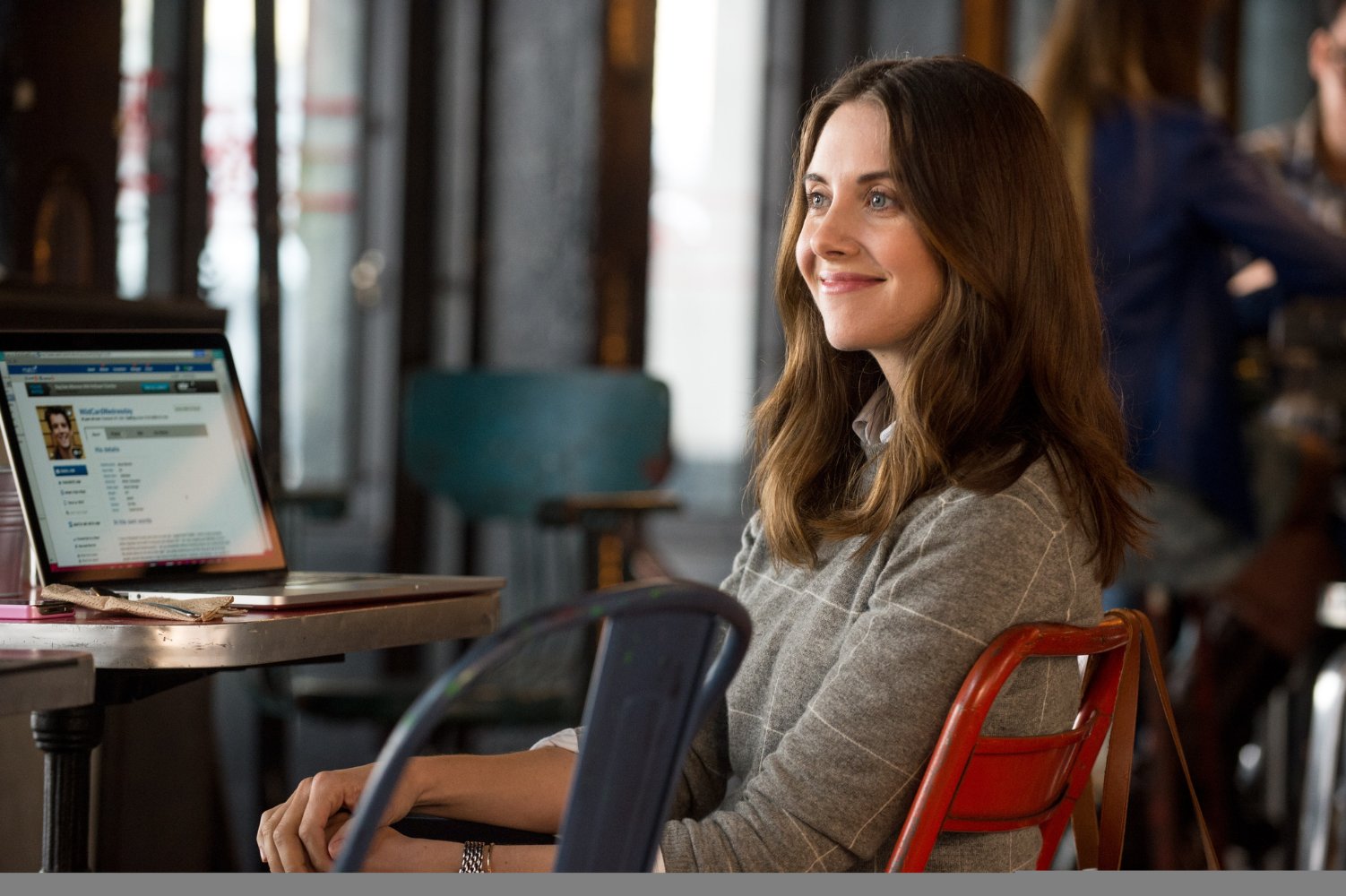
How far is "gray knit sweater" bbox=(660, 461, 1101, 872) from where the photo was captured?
1.20m

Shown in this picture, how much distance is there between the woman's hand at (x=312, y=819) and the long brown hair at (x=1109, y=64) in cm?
185

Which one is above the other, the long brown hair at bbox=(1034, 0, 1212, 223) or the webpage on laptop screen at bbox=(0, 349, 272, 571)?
the long brown hair at bbox=(1034, 0, 1212, 223)

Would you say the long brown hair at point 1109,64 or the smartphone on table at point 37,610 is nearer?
the smartphone on table at point 37,610

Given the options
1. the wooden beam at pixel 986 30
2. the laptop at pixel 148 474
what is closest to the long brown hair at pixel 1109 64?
the laptop at pixel 148 474

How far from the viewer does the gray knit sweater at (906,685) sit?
120 centimetres

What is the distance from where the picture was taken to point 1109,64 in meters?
2.71

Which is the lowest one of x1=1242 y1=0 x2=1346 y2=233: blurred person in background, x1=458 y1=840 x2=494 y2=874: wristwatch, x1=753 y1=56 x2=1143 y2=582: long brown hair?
x1=458 y1=840 x2=494 y2=874: wristwatch

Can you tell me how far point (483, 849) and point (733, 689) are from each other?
311mm

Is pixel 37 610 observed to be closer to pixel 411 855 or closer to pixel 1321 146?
pixel 411 855

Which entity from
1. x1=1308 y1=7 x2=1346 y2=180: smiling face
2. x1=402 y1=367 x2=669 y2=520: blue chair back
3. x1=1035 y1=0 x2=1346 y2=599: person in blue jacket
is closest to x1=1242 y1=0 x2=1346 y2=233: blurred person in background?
x1=1308 y1=7 x2=1346 y2=180: smiling face

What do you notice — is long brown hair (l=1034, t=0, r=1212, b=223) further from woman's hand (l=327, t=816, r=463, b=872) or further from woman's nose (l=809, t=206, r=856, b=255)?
woman's hand (l=327, t=816, r=463, b=872)

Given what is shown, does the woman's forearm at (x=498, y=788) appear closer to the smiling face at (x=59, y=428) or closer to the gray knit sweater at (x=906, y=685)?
the gray knit sweater at (x=906, y=685)

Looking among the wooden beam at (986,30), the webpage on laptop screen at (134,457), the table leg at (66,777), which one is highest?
the wooden beam at (986,30)

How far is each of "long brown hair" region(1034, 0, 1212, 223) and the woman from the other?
1358mm
